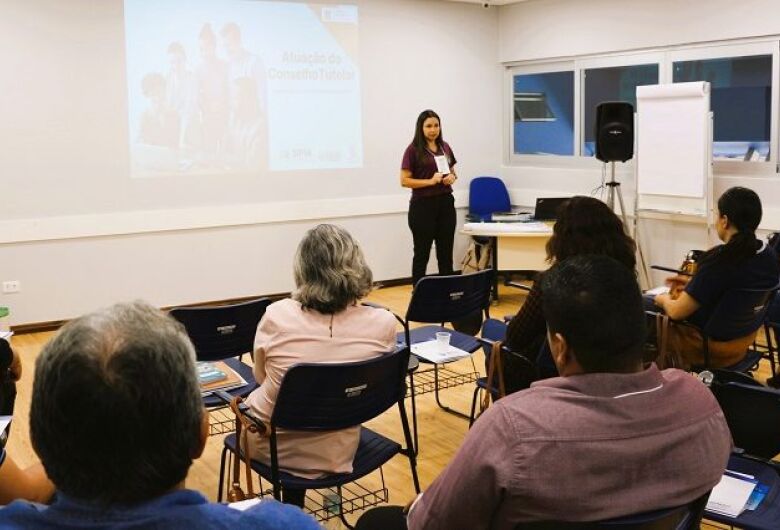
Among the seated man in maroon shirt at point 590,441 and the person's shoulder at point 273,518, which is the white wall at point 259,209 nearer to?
the seated man in maroon shirt at point 590,441

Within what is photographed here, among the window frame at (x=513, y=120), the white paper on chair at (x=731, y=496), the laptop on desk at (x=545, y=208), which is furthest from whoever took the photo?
the window frame at (x=513, y=120)

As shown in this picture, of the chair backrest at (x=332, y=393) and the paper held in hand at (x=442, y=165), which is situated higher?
the paper held in hand at (x=442, y=165)

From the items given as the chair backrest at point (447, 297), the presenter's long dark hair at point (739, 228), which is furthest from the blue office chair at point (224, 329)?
the presenter's long dark hair at point (739, 228)

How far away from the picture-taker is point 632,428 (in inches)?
62.6

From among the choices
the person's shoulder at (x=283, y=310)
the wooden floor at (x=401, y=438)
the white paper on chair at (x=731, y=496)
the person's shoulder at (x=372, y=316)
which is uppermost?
the person's shoulder at (x=283, y=310)

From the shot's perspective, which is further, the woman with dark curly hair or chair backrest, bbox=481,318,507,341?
chair backrest, bbox=481,318,507,341

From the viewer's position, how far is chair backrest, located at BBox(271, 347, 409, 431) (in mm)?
2689

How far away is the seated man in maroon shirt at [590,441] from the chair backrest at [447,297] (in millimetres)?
2515

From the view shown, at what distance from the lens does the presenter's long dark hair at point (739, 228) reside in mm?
3900

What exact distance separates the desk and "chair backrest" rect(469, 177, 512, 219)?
3.31 ft

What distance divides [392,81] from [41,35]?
3.33m

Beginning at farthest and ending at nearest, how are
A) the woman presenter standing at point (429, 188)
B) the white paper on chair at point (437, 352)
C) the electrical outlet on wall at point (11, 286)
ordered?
the woman presenter standing at point (429, 188) → the electrical outlet on wall at point (11, 286) → the white paper on chair at point (437, 352)

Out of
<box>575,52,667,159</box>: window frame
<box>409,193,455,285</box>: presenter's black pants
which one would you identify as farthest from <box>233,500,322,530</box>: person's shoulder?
<box>575,52,667,159</box>: window frame

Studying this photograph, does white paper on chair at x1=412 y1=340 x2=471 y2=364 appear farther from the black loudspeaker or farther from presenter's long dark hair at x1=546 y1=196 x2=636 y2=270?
the black loudspeaker
